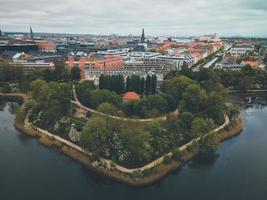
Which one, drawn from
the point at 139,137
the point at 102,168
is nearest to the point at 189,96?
the point at 139,137

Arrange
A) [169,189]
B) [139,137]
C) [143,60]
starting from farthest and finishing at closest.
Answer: [143,60]
[139,137]
[169,189]

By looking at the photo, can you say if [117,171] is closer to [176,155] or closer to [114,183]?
[114,183]

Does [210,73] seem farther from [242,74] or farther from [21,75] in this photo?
[21,75]

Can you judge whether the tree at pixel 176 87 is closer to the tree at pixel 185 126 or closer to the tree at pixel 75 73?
the tree at pixel 185 126

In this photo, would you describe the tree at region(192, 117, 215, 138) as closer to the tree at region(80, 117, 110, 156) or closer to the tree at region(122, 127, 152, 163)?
the tree at region(122, 127, 152, 163)

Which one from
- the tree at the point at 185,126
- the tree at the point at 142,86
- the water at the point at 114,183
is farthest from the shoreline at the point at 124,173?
the tree at the point at 142,86

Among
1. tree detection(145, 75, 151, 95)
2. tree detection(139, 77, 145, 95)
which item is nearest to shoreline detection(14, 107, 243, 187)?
tree detection(145, 75, 151, 95)

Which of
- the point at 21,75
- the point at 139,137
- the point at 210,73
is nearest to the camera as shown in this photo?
the point at 139,137
